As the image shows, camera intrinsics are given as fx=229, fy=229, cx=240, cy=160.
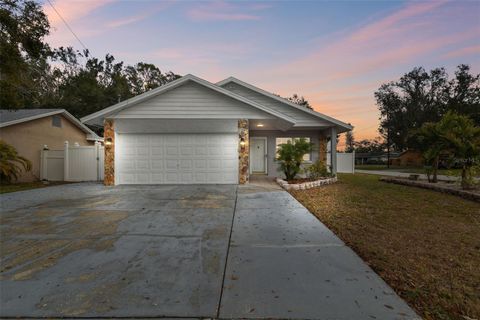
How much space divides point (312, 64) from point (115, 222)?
12842mm

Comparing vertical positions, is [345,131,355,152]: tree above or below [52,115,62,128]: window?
above

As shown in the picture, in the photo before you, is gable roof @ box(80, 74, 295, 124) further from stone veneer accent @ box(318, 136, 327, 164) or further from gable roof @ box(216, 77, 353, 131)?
stone veneer accent @ box(318, 136, 327, 164)

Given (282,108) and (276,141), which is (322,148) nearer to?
(276,141)

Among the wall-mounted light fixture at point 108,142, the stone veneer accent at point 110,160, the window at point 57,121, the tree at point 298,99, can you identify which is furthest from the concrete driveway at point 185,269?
the tree at point 298,99

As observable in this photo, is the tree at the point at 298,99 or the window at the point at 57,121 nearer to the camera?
the window at the point at 57,121

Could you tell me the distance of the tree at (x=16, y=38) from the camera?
7.68 m

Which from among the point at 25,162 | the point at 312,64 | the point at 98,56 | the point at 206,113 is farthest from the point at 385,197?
the point at 98,56

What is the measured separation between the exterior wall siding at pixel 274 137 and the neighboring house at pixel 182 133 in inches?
88.7

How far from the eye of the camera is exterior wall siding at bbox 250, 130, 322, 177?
12.8 m

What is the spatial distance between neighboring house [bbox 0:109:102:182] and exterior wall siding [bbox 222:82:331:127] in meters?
10.3

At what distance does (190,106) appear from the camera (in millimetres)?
9156

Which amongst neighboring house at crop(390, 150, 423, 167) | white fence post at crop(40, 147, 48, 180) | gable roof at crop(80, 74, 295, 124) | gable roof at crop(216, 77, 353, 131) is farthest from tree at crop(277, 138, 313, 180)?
neighboring house at crop(390, 150, 423, 167)

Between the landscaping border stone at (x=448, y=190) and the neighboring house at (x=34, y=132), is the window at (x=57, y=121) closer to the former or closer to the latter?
the neighboring house at (x=34, y=132)

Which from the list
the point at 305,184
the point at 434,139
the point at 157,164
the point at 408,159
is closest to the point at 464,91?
the point at 408,159
